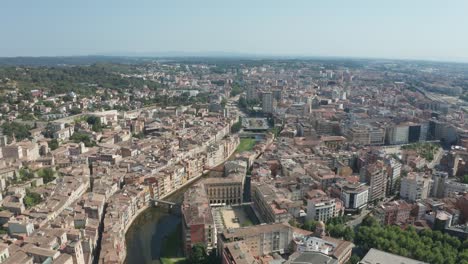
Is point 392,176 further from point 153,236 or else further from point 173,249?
point 153,236

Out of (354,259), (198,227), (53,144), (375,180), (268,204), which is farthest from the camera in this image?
(53,144)

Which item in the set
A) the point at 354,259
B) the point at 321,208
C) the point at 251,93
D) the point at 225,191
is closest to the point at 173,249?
the point at 225,191

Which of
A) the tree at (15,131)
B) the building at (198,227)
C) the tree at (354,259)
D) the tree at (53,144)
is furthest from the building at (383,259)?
the tree at (15,131)

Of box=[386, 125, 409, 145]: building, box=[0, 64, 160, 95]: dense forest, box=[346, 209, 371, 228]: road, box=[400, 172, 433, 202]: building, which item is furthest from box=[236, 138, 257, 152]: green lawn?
box=[0, 64, 160, 95]: dense forest

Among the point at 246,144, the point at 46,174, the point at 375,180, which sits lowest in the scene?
the point at 246,144

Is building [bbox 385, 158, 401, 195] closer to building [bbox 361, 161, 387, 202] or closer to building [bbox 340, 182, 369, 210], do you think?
building [bbox 361, 161, 387, 202]

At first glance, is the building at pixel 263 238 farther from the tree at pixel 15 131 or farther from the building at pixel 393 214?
the tree at pixel 15 131

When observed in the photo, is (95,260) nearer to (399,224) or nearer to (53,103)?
(399,224)
